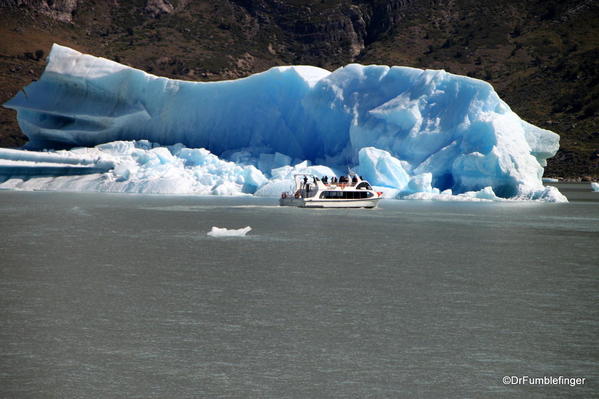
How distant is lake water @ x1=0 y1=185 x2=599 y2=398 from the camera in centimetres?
789

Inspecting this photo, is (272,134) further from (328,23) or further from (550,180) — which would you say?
(328,23)

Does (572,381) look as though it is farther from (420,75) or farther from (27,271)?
(420,75)

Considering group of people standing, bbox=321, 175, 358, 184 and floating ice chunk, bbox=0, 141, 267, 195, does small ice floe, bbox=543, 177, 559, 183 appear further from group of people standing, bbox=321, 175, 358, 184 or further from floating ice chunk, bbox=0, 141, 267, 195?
group of people standing, bbox=321, 175, 358, 184

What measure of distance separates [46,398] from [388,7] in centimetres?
8567

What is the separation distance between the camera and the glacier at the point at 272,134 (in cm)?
3444

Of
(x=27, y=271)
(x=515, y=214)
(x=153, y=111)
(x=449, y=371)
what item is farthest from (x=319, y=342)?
(x=153, y=111)

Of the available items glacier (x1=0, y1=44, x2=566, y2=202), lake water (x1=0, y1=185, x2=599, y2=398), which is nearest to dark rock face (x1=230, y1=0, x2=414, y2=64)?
glacier (x1=0, y1=44, x2=566, y2=202)

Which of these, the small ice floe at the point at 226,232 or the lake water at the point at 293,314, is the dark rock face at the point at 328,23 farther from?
the lake water at the point at 293,314

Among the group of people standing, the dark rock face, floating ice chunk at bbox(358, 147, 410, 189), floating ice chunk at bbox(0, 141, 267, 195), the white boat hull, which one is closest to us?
the white boat hull

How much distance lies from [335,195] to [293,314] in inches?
884

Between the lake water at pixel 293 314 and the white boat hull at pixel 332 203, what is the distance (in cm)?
1156

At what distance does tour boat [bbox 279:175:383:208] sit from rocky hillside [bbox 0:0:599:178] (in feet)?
139

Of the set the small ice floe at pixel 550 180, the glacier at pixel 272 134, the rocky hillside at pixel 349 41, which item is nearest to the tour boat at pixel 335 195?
the glacier at pixel 272 134

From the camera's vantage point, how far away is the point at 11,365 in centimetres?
820
